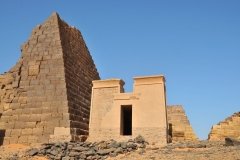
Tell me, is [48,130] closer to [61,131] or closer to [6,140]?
[61,131]

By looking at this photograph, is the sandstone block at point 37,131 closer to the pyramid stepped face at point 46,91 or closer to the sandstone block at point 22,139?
the pyramid stepped face at point 46,91

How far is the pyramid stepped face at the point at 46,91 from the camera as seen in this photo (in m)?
10.8

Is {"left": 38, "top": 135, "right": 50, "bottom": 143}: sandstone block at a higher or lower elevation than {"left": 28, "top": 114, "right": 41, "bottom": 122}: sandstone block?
lower

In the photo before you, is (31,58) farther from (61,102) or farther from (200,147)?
(200,147)

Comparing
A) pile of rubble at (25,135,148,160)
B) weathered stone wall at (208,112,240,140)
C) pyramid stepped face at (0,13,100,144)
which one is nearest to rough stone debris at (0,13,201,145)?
pyramid stepped face at (0,13,100,144)

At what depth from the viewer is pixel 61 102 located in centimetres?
1119

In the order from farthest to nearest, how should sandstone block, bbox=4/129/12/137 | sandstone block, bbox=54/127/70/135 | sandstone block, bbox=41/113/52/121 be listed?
sandstone block, bbox=4/129/12/137 < sandstone block, bbox=41/113/52/121 < sandstone block, bbox=54/127/70/135

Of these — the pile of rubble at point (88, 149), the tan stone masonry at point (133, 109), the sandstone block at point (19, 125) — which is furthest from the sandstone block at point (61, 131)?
the sandstone block at point (19, 125)

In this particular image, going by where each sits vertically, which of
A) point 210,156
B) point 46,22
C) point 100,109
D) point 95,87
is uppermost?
point 46,22

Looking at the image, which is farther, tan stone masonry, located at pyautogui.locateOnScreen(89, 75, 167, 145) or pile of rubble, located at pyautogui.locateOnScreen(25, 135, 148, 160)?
tan stone masonry, located at pyautogui.locateOnScreen(89, 75, 167, 145)

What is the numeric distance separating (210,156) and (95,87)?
6.21 metres

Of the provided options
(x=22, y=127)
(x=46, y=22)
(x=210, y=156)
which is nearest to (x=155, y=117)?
(x=210, y=156)

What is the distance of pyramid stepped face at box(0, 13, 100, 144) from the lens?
10.8 meters

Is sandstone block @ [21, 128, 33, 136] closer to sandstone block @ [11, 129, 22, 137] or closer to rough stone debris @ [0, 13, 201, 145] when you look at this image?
rough stone debris @ [0, 13, 201, 145]
